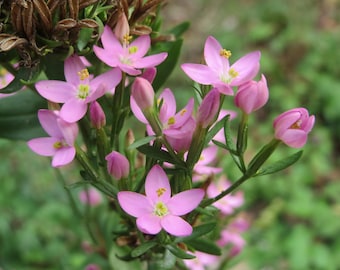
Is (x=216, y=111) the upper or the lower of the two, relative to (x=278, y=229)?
upper

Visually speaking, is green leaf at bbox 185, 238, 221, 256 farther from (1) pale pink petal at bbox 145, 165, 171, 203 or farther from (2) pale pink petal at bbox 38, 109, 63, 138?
(2) pale pink petal at bbox 38, 109, 63, 138

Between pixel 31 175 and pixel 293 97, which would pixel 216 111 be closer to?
pixel 31 175

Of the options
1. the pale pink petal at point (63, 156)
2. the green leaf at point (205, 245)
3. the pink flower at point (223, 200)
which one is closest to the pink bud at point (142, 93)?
the pale pink petal at point (63, 156)

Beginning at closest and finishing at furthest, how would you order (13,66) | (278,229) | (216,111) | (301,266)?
(216,111), (13,66), (301,266), (278,229)

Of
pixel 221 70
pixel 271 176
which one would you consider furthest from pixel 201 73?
pixel 271 176

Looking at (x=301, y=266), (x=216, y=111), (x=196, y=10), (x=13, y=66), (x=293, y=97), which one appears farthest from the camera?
(x=196, y=10)

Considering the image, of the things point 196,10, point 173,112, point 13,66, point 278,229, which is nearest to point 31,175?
point 278,229

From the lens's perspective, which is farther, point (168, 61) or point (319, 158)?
point (319, 158)

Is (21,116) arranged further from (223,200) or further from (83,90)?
(223,200)
